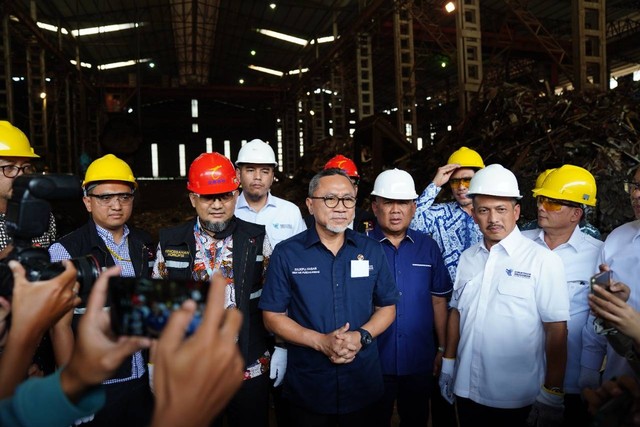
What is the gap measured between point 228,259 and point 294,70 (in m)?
22.9

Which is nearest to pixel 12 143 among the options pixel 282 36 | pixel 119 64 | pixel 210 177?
pixel 210 177

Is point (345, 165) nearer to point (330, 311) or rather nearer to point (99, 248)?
point (330, 311)

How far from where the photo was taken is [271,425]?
3953 millimetres

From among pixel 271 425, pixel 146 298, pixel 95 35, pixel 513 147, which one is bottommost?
pixel 271 425

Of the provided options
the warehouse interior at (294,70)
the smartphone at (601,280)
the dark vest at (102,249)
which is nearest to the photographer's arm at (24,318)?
the dark vest at (102,249)

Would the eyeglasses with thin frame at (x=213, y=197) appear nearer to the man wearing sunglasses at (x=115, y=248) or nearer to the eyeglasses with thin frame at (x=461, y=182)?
the man wearing sunglasses at (x=115, y=248)

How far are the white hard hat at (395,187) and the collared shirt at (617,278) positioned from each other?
4.02 ft

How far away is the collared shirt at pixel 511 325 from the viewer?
2.33m

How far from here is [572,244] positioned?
272cm

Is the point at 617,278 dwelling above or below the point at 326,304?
above

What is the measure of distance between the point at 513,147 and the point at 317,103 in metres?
15.1

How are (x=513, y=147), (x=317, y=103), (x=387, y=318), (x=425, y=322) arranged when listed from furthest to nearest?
1. (x=317, y=103)
2. (x=513, y=147)
3. (x=425, y=322)
4. (x=387, y=318)

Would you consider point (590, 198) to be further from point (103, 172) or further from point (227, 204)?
point (103, 172)

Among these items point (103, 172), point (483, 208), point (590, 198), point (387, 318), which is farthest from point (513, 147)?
point (103, 172)
